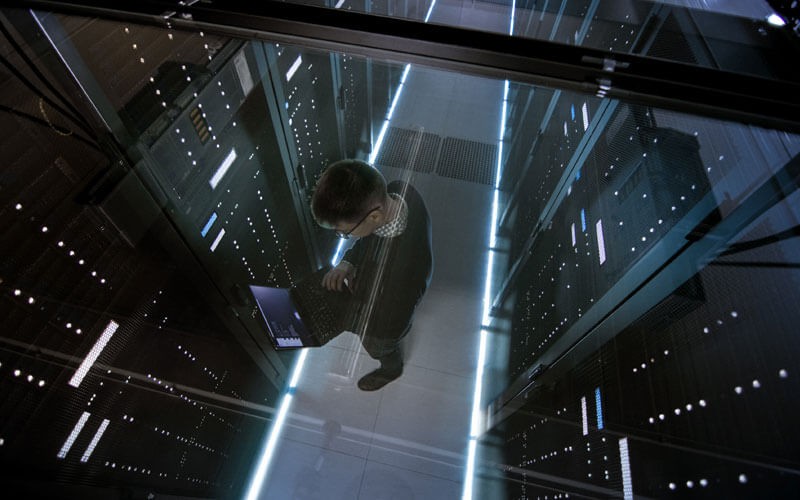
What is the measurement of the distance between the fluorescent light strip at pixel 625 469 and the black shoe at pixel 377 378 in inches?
23.1

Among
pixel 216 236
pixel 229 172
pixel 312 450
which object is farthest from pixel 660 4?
pixel 312 450

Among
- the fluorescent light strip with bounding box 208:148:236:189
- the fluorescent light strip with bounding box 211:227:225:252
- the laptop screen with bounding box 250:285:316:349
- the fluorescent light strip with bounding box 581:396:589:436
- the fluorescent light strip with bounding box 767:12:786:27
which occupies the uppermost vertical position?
the fluorescent light strip with bounding box 767:12:786:27

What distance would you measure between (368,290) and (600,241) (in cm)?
70

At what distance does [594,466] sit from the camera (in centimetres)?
82

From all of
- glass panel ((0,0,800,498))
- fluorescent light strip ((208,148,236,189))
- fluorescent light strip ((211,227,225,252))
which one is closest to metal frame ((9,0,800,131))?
glass panel ((0,0,800,498))

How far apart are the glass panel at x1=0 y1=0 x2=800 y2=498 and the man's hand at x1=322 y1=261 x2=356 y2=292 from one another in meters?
0.08

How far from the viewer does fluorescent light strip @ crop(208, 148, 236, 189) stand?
1.08m

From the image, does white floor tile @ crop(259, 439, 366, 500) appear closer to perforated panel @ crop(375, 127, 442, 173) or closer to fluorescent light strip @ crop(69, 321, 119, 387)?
fluorescent light strip @ crop(69, 321, 119, 387)

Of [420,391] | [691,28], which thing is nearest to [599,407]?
[420,391]

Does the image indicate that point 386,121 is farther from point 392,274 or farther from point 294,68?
point 392,274

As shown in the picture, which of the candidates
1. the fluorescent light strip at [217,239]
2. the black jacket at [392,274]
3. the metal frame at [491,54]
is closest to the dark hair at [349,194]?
the black jacket at [392,274]

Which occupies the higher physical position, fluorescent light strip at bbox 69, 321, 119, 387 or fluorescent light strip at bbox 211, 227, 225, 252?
fluorescent light strip at bbox 211, 227, 225, 252

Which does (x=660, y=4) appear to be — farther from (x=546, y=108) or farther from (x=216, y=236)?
(x=216, y=236)

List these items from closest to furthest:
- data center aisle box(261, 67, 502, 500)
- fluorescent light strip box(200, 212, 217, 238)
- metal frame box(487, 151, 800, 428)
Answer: metal frame box(487, 151, 800, 428) → data center aisle box(261, 67, 502, 500) → fluorescent light strip box(200, 212, 217, 238)
